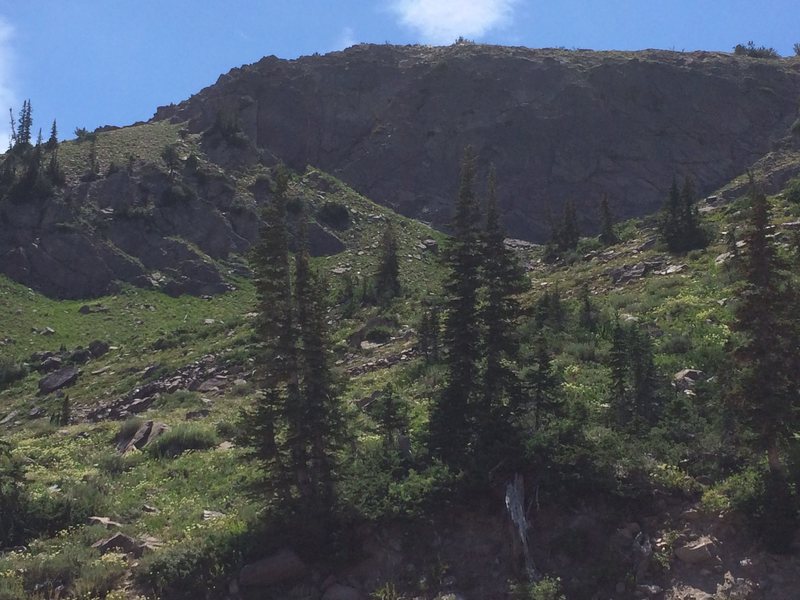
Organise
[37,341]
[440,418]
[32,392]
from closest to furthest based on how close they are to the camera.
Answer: [440,418], [32,392], [37,341]

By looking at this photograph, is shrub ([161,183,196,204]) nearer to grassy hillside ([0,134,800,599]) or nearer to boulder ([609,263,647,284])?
grassy hillside ([0,134,800,599])

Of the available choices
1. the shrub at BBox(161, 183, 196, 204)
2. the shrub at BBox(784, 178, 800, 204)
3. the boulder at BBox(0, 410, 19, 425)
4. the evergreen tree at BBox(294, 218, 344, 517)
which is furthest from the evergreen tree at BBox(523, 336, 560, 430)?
the shrub at BBox(161, 183, 196, 204)

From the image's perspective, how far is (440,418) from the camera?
17500 mm

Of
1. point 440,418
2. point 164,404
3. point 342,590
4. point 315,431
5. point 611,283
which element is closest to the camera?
point 342,590

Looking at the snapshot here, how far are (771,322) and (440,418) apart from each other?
7.37m

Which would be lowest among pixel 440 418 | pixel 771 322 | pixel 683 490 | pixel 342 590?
pixel 342 590

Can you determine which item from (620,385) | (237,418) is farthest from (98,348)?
(620,385)

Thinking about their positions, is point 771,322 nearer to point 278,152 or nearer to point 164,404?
point 164,404

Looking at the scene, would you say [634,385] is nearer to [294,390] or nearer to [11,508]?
[294,390]

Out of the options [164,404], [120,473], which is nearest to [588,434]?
[120,473]

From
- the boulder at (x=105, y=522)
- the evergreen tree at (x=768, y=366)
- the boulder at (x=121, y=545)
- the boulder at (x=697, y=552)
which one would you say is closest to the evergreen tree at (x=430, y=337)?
the boulder at (x=105, y=522)

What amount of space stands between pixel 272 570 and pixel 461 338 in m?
7.10

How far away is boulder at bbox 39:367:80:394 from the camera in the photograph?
4169cm

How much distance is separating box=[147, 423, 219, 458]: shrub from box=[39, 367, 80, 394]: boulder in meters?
20.9
